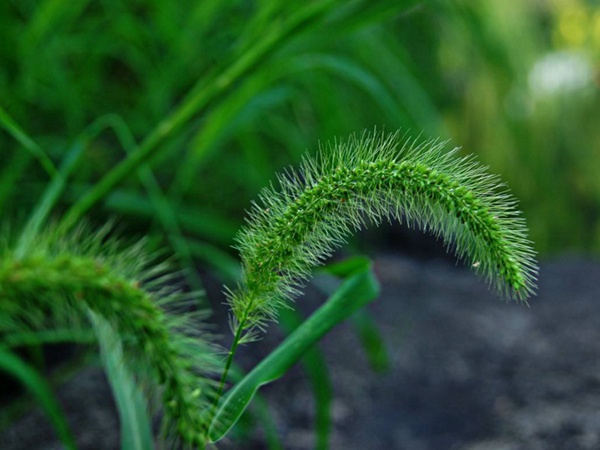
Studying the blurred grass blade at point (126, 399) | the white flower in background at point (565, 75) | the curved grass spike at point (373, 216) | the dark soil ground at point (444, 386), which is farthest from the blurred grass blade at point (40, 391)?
the white flower in background at point (565, 75)

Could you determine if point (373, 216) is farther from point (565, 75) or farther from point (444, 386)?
point (565, 75)

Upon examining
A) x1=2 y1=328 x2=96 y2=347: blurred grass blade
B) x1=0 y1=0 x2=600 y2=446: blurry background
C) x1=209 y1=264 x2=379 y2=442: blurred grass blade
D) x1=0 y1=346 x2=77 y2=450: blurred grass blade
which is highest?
x1=0 y1=0 x2=600 y2=446: blurry background

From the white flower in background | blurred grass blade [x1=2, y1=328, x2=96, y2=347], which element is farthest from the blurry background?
the white flower in background

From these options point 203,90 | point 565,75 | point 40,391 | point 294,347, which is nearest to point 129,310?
point 294,347

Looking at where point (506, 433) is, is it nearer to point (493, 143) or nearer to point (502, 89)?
point (502, 89)

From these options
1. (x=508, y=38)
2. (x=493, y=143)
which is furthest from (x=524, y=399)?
(x=493, y=143)

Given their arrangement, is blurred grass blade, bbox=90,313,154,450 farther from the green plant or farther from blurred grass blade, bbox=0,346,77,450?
blurred grass blade, bbox=0,346,77,450

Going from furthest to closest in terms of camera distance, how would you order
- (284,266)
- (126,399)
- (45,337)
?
1. (45,337)
2. (126,399)
3. (284,266)

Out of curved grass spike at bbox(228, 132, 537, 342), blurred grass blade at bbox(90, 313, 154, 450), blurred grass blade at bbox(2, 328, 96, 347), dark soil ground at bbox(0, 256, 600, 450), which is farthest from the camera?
dark soil ground at bbox(0, 256, 600, 450)
